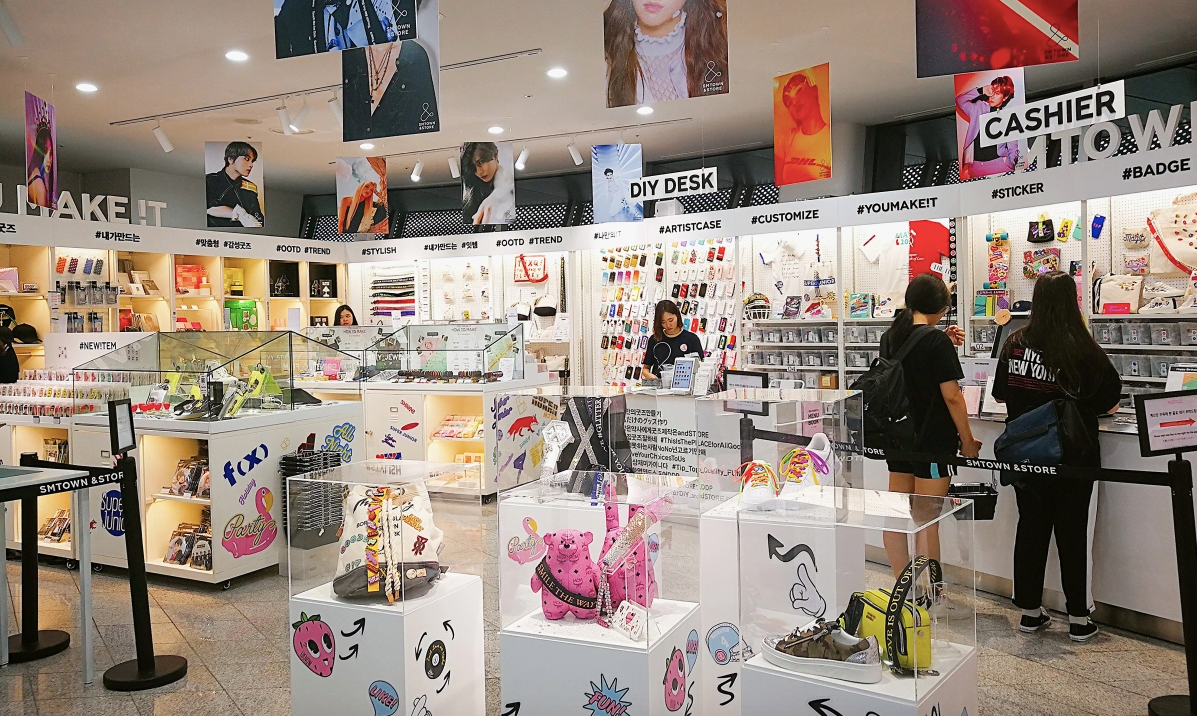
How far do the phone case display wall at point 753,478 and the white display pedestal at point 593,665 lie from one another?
196 mm

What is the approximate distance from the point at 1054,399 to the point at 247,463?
420 cm

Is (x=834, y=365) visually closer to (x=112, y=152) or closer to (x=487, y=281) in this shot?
(x=487, y=281)

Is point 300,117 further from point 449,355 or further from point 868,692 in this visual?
point 868,692

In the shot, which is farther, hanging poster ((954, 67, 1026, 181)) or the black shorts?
hanging poster ((954, 67, 1026, 181))

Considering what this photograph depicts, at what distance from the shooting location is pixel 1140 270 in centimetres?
621

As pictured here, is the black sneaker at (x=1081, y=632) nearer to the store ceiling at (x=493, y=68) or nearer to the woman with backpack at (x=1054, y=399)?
the woman with backpack at (x=1054, y=399)

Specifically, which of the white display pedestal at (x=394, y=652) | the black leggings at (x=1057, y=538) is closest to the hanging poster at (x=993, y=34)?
the black leggings at (x=1057, y=538)

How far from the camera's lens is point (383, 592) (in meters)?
2.67

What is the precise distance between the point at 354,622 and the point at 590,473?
0.85 m

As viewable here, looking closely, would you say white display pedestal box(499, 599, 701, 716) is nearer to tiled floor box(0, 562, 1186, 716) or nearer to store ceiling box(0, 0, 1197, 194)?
tiled floor box(0, 562, 1186, 716)

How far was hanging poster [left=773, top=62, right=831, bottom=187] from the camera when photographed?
598 cm

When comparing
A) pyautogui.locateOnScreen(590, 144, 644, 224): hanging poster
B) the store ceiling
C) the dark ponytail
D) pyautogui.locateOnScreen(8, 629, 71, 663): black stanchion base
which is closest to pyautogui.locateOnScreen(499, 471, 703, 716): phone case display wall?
the dark ponytail

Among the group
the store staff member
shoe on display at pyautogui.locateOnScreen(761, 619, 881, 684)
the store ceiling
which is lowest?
shoe on display at pyautogui.locateOnScreen(761, 619, 881, 684)

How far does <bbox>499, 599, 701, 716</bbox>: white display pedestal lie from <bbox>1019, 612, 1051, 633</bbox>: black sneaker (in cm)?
216
